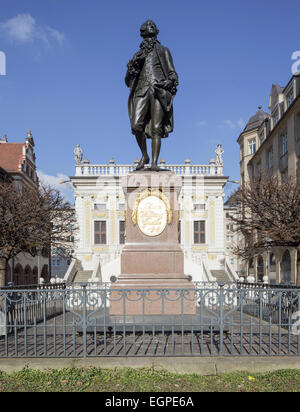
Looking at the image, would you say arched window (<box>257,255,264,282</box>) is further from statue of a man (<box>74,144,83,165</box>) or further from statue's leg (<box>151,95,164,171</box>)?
statue's leg (<box>151,95,164,171</box>)

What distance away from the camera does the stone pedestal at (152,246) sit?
6895 millimetres

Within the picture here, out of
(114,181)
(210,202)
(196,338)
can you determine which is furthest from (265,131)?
(196,338)

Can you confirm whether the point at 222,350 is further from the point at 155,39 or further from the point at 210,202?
the point at 210,202

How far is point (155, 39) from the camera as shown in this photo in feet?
27.3

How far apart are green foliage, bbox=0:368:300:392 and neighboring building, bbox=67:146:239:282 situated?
32.5 meters

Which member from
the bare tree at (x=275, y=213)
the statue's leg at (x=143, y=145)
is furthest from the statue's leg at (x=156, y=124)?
the bare tree at (x=275, y=213)

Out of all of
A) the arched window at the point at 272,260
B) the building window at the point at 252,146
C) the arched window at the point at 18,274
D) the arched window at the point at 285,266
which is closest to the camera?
the arched window at the point at 285,266

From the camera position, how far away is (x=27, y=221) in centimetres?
1394

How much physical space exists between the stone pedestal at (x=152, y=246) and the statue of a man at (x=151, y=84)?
2.36ft

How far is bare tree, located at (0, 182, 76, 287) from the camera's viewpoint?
13289mm

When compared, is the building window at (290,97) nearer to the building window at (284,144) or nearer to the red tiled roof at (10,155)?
the building window at (284,144)

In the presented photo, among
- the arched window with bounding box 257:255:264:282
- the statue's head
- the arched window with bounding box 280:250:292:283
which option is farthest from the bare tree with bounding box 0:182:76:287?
the arched window with bounding box 257:255:264:282

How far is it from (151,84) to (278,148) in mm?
Result: 25182
